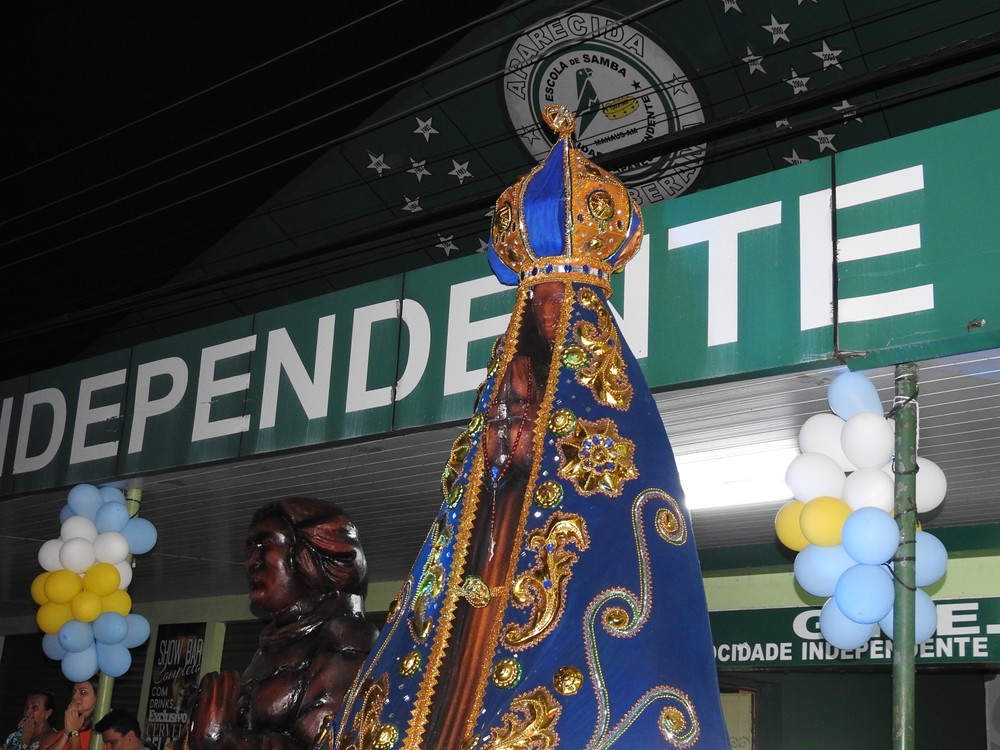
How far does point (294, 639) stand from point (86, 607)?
321 cm

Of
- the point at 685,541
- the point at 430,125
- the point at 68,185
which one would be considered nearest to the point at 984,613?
the point at 685,541

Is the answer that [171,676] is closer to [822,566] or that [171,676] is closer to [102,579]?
[102,579]

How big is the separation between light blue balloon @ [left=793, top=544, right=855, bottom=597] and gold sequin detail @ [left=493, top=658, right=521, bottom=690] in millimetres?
2068

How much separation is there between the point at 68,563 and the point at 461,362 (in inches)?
98.5

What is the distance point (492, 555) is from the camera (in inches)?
86.2

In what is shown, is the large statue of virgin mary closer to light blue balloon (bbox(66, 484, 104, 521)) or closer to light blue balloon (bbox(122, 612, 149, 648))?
light blue balloon (bbox(122, 612, 149, 648))

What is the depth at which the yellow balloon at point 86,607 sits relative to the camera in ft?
19.5

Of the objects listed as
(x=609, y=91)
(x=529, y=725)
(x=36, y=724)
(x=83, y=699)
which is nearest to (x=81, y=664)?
(x=83, y=699)

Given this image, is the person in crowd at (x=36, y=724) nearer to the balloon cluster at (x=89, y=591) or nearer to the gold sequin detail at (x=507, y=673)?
the balloon cluster at (x=89, y=591)

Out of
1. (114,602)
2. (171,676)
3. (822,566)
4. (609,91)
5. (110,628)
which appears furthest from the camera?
(171,676)

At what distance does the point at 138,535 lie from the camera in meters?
6.17

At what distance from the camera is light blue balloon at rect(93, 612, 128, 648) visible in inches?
232

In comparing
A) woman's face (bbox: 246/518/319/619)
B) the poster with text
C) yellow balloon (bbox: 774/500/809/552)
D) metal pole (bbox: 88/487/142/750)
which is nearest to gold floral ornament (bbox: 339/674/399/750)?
woman's face (bbox: 246/518/319/619)

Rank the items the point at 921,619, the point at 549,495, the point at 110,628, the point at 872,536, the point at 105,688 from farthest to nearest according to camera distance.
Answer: the point at 105,688 < the point at 110,628 < the point at 921,619 < the point at 872,536 < the point at 549,495
